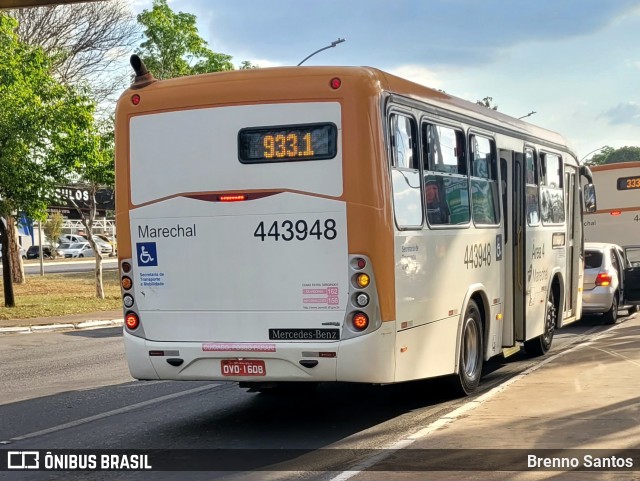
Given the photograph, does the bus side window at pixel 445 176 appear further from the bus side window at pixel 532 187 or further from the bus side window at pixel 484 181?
the bus side window at pixel 532 187

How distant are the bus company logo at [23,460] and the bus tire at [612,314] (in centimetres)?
1350

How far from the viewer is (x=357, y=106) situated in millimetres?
8391

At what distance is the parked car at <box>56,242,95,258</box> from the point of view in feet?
265

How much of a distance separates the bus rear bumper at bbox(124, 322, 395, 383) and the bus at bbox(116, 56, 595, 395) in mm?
13

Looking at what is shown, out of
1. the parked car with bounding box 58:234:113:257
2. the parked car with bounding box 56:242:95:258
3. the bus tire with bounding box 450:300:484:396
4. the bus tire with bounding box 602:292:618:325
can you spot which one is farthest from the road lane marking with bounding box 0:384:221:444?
the parked car with bounding box 56:242:95:258

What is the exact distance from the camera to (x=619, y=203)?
2441cm

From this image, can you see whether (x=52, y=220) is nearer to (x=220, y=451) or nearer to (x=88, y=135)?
(x=88, y=135)

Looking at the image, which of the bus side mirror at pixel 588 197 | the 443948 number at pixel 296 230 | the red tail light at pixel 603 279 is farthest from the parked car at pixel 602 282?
the 443948 number at pixel 296 230

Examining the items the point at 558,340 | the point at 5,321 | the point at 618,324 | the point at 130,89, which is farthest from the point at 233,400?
the point at 5,321

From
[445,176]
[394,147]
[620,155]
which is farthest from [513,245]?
[620,155]

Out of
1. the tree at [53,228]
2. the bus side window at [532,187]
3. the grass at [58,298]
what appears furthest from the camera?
the tree at [53,228]

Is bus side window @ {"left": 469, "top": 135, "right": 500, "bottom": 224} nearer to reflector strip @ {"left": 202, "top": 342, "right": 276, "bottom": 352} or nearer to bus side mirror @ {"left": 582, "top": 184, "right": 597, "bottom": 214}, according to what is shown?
reflector strip @ {"left": 202, "top": 342, "right": 276, "bottom": 352}

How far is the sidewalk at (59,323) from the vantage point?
838 inches

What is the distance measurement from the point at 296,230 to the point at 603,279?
11884 mm
